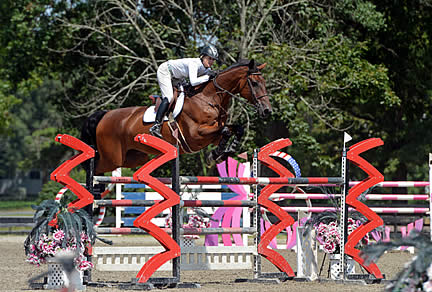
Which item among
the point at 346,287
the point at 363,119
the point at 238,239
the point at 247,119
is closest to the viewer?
the point at 346,287

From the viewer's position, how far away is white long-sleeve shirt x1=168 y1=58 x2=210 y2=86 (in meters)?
8.14

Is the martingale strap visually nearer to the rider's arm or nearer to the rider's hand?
the rider's arm

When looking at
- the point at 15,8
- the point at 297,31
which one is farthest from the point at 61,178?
the point at 15,8

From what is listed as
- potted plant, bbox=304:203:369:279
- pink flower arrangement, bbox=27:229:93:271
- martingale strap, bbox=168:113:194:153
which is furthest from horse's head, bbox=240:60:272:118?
pink flower arrangement, bbox=27:229:93:271

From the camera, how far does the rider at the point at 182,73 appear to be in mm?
8094

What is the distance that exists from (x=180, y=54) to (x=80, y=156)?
10.0 metres

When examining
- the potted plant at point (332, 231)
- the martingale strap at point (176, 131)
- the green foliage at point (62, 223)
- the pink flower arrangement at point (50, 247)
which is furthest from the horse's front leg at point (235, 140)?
the pink flower arrangement at point (50, 247)

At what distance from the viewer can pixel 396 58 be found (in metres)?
20.0

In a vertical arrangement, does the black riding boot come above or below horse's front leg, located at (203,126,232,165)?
above

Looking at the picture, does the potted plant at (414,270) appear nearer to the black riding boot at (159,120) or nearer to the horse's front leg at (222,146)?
the horse's front leg at (222,146)

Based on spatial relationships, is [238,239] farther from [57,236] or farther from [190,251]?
[57,236]

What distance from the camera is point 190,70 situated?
321 inches

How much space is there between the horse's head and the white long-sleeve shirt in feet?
1.57

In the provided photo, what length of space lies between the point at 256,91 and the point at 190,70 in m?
0.79
